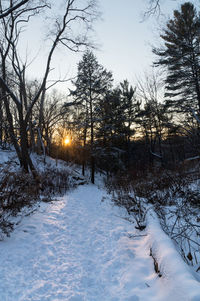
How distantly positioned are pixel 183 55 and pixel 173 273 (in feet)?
21.3

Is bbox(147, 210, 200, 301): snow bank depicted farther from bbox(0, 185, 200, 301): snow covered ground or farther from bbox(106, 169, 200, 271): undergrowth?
bbox(106, 169, 200, 271): undergrowth

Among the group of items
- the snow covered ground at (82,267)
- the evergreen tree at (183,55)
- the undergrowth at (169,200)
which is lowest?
the snow covered ground at (82,267)

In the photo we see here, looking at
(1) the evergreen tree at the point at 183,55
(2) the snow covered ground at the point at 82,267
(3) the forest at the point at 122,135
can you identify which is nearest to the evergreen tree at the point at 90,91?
(3) the forest at the point at 122,135

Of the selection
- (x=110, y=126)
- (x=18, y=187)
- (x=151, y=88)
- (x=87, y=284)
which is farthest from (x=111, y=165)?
(x=87, y=284)

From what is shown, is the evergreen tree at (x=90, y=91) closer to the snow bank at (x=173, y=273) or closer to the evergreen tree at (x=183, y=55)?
the evergreen tree at (x=183, y=55)

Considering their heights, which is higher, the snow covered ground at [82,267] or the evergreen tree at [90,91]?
the evergreen tree at [90,91]

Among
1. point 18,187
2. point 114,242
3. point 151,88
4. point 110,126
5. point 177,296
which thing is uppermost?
point 151,88

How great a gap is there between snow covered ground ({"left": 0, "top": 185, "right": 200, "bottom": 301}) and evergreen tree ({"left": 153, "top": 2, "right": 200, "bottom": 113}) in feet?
12.2

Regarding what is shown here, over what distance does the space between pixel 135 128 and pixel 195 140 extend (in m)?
19.2

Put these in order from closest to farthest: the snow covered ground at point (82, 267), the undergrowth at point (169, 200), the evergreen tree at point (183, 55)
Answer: the snow covered ground at point (82, 267)
the undergrowth at point (169, 200)
the evergreen tree at point (183, 55)

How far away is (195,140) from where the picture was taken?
329cm

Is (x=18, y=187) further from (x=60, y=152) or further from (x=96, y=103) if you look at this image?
(x=60, y=152)

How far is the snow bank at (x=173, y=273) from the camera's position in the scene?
1.34m

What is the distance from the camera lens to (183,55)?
217 inches
